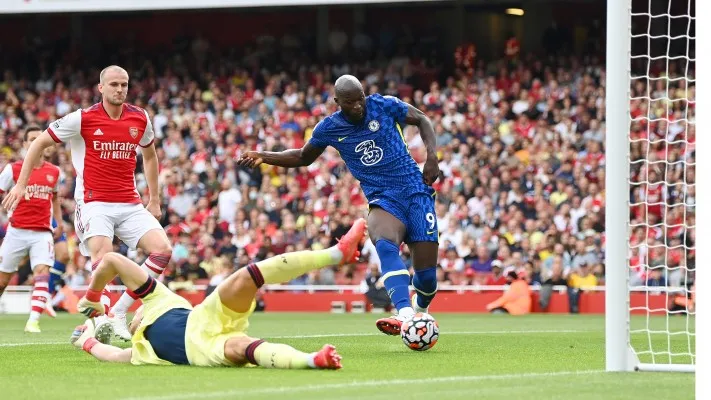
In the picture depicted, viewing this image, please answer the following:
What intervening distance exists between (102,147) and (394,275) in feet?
10.8

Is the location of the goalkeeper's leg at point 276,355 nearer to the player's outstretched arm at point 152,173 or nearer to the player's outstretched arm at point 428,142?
the player's outstretched arm at point 428,142

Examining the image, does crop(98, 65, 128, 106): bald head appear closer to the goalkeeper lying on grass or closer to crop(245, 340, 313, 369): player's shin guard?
the goalkeeper lying on grass

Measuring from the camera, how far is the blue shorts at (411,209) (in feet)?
35.8

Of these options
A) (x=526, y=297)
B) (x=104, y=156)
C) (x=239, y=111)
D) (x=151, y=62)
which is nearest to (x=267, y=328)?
(x=104, y=156)

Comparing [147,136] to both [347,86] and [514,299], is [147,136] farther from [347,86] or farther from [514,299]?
[514,299]

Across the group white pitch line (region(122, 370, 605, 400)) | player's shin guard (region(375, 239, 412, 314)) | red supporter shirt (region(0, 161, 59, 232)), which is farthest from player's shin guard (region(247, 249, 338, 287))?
red supporter shirt (region(0, 161, 59, 232))

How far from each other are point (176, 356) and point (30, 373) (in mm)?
1020

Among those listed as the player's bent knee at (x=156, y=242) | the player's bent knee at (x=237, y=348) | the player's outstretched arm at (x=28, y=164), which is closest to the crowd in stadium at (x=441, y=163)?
the player's bent knee at (x=156, y=242)

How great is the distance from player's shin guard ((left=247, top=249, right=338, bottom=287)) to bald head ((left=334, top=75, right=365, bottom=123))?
2.59 metres

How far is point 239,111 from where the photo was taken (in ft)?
91.6

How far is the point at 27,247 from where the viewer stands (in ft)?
54.0

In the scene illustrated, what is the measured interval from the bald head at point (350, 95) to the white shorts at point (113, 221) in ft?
8.37

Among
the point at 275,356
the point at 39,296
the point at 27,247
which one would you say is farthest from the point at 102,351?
the point at 27,247

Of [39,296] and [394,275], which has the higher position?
[394,275]
